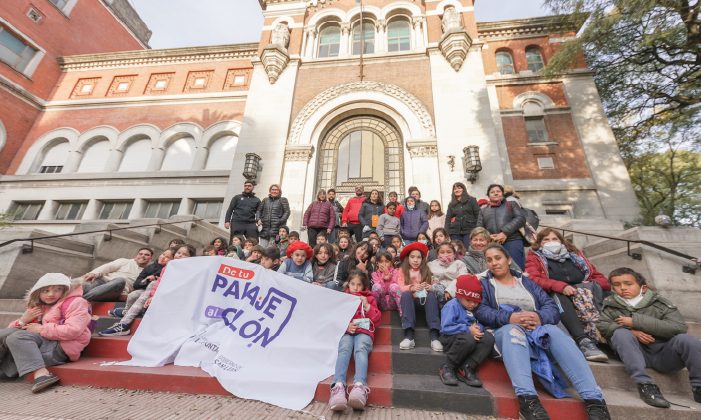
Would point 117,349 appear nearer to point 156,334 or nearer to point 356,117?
point 156,334

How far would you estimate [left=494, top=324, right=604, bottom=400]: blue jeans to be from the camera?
7.48ft

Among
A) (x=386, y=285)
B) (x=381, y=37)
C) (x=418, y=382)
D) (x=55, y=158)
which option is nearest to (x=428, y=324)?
(x=418, y=382)

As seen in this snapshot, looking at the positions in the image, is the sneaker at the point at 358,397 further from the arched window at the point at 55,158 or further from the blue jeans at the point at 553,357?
the arched window at the point at 55,158

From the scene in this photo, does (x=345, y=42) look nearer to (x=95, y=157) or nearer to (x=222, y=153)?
(x=222, y=153)

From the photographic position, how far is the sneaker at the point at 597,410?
84.5 inches

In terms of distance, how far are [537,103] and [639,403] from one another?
14715mm

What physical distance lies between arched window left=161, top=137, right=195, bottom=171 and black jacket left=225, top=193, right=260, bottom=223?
8633 mm

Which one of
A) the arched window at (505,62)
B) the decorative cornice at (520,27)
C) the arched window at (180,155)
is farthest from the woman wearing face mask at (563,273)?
the decorative cornice at (520,27)

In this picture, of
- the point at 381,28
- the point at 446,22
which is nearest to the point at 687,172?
the point at 446,22

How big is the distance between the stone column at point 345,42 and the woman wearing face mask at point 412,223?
30.1 feet

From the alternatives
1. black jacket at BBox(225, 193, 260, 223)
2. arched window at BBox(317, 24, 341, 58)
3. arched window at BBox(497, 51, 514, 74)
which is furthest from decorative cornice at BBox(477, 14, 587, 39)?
black jacket at BBox(225, 193, 260, 223)

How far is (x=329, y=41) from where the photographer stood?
13000 millimetres

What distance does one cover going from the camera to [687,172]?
Result: 16297 millimetres

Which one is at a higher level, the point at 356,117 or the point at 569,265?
the point at 356,117
